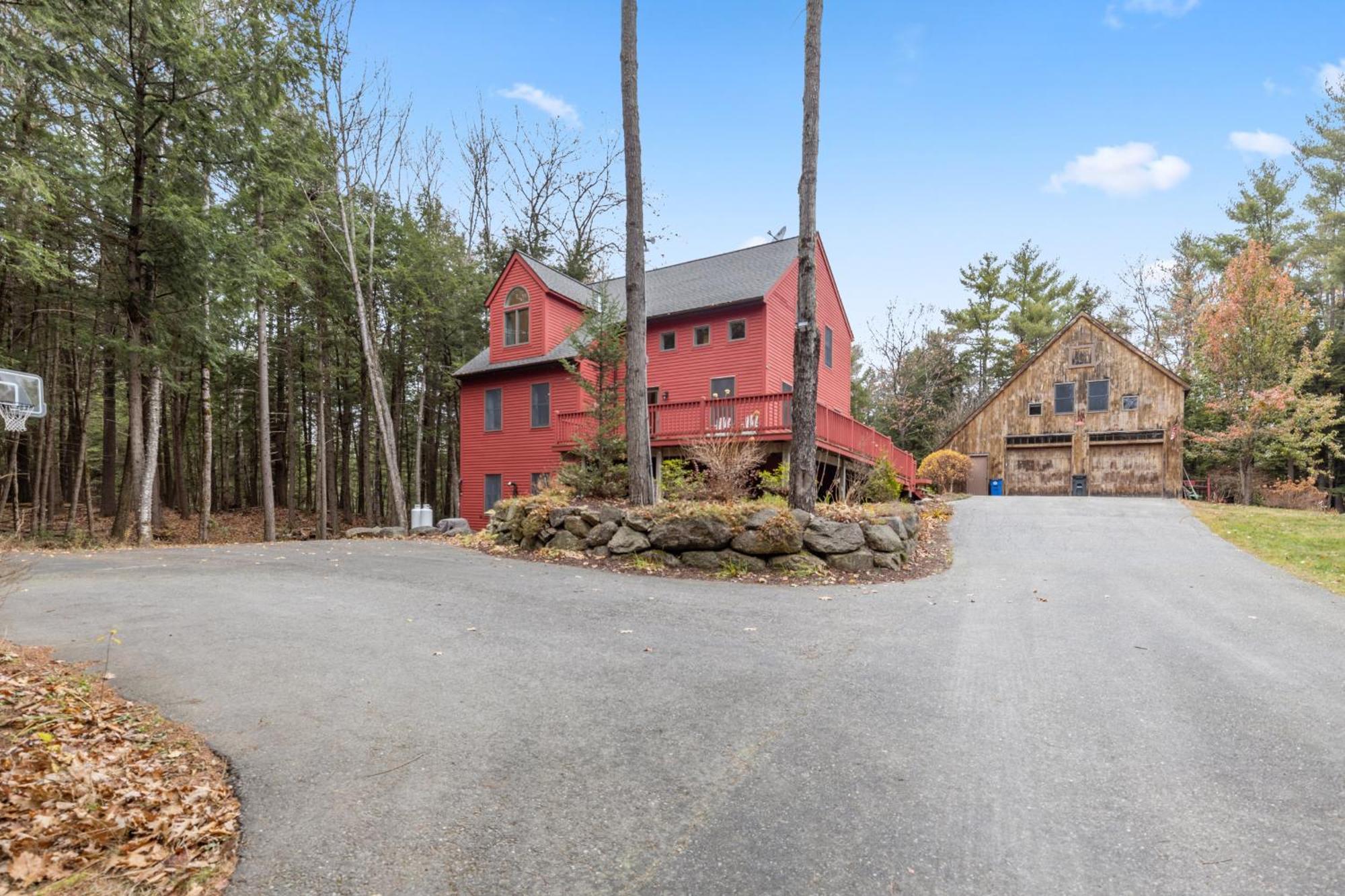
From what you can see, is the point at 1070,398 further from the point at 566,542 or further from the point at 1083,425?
the point at 566,542

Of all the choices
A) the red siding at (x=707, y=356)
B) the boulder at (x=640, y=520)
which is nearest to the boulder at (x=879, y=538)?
the boulder at (x=640, y=520)

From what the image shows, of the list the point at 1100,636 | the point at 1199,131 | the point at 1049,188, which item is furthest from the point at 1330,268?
the point at 1100,636

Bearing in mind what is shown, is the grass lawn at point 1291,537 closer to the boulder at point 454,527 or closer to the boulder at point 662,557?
the boulder at point 662,557

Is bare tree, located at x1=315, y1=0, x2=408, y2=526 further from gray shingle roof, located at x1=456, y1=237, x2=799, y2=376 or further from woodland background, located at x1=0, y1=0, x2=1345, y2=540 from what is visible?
gray shingle roof, located at x1=456, y1=237, x2=799, y2=376

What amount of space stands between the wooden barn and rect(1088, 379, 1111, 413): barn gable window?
0.03 meters

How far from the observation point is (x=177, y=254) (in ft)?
37.3

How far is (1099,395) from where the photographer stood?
22906mm

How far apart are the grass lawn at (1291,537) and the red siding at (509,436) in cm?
1518

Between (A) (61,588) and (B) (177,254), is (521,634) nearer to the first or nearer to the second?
(A) (61,588)

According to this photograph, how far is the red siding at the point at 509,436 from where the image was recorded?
18.4m

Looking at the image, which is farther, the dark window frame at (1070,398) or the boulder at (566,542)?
the dark window frame at (1070,398)

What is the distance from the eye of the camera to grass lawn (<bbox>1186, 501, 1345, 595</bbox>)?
8070 mm

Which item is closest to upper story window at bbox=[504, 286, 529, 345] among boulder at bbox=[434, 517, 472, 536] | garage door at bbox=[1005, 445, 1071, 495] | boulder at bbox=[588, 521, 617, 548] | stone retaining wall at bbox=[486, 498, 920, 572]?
boulder at bbox=[434, 517, 472, 536]

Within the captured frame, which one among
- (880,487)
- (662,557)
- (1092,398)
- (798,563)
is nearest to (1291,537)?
(880,487)
